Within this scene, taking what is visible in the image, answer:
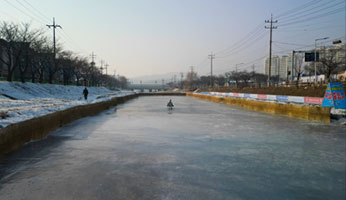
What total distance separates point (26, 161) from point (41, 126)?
3622 mm

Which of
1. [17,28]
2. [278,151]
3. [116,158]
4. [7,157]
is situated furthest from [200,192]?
[17,28]

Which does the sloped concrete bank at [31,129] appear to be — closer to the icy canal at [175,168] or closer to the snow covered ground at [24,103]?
the snow covered ground at [24,103]

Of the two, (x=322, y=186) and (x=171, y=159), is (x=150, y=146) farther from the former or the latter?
(x=322, y=186)

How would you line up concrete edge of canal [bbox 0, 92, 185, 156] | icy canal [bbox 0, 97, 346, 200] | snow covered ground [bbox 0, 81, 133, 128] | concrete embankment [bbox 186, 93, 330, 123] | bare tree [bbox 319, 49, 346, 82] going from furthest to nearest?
bare tree [bbox 319, 49, 346, 82], concrete embankment [bbox 186, 93, 330, 123], snow covered ground [bbox 0, 81, 133, 128], concrete edge of canal [bbox 0, 92, 185, 156], icy canal [bbox 0, 97, 346, 200]

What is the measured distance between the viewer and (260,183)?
200 inches

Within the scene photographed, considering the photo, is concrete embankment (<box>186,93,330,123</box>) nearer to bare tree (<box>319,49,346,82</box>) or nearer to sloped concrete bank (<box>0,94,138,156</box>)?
bare tree (<box>319,49,346,82</box>)

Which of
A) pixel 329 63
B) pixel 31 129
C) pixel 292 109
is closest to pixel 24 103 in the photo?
pixel 31 129

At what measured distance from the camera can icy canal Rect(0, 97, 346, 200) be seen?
4.58 m

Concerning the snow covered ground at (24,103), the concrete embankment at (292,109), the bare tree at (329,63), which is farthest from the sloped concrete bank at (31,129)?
the bare tree at (329,63)

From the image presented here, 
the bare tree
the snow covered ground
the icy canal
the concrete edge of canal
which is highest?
the bare tree

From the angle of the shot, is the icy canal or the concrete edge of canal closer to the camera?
the icy canal

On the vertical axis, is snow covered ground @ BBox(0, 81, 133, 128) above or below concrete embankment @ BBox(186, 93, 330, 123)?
above

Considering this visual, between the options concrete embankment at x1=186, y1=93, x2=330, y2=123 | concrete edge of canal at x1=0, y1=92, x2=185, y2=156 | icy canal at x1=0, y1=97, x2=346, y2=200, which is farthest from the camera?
concrete embankment at x1=186, y1=93, x2=330, y2=123

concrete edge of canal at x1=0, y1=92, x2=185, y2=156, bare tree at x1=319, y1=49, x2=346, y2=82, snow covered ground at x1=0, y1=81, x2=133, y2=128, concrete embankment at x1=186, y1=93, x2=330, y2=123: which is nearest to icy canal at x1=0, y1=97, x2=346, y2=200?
concrete edge of canal at x1=0, y1=92, x2=185, y2=156
